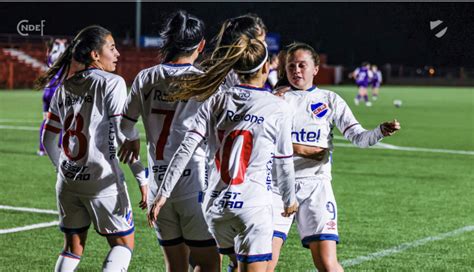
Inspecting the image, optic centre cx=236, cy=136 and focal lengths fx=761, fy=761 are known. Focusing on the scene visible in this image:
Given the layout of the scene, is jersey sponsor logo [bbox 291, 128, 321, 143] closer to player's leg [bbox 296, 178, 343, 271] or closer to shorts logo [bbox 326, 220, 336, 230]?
player's leg [bbox 296, 178, 343, 271]

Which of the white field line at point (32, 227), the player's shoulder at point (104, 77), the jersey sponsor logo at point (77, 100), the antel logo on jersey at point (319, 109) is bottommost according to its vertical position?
the white field line at point (32, 227)

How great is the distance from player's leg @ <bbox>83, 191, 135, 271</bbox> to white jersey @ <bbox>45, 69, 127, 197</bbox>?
0.20ft

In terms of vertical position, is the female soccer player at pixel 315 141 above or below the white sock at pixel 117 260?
above

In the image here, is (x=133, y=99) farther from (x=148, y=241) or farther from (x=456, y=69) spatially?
(x=456, y=69)

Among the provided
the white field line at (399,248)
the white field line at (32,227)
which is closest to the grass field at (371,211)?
the white field line at (399,248)

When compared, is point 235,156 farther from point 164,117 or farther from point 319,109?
point 319,109

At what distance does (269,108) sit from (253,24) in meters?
1.01

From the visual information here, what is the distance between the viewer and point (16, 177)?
39.7 feet

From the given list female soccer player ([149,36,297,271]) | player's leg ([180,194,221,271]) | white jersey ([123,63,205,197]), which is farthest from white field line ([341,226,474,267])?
female soccer player ([149,36,297,271])

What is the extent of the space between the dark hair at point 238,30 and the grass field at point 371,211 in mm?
2520

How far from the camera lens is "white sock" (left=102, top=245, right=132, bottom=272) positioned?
5.02m

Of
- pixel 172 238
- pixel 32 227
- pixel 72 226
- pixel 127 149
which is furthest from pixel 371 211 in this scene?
pixel 127 149

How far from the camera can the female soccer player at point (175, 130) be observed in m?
4.83

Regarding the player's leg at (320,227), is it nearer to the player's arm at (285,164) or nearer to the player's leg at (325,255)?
the player's leg at (325,255)
